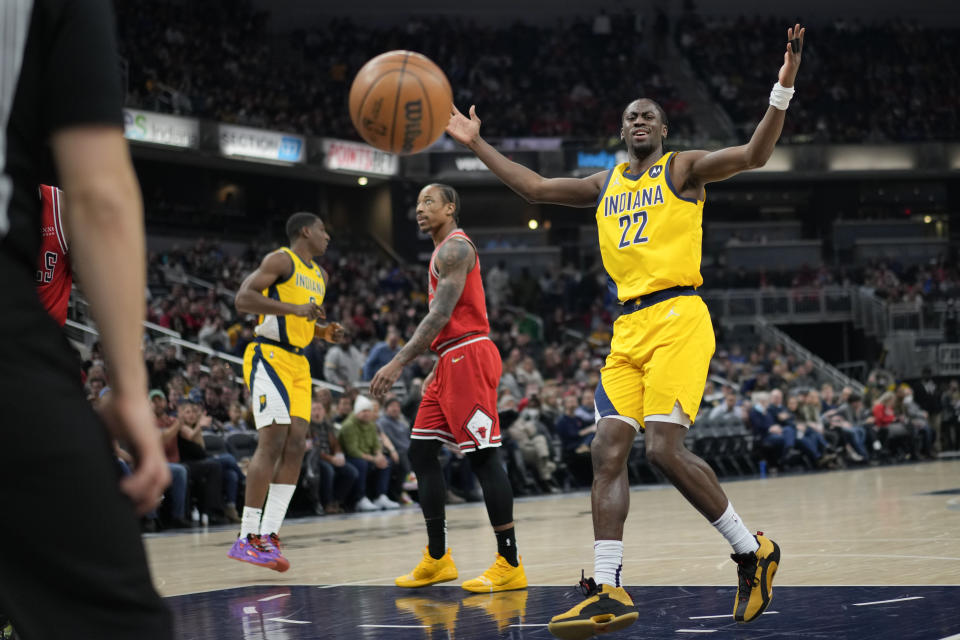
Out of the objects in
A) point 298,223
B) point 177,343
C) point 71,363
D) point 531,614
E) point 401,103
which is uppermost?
point 401,103

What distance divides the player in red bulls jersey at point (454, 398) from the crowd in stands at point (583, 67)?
898 inches

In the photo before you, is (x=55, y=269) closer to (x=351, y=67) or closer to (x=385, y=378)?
(x=385, y=378)

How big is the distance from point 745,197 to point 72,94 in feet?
115

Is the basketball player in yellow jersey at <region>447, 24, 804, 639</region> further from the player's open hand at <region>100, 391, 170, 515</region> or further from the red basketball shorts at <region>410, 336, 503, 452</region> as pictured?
the player's open hand at <region>100, 391, 170, 515</region>

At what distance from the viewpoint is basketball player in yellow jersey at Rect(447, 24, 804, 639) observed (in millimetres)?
4672

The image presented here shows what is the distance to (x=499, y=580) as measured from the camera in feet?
19.4

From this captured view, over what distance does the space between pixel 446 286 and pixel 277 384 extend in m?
1.41

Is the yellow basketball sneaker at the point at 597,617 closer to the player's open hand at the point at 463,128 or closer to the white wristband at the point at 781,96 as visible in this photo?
the white wristband at the point at 781,96

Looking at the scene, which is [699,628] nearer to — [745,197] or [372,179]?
[372,179]

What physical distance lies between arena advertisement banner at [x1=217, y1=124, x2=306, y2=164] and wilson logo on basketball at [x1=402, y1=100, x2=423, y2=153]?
21.4m

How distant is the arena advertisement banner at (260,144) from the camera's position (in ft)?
86.6

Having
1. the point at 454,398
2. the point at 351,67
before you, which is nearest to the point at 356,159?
the point at 351,67

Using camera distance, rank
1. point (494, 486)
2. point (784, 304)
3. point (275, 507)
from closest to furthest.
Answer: point (494, 486), point (275, 507), point (784, 304)

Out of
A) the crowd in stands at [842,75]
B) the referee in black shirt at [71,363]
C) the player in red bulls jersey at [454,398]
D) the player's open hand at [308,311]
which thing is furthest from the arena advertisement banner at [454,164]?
the referee in black shirt at [71,363]
